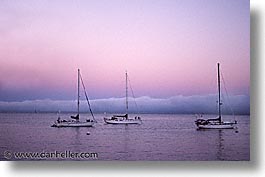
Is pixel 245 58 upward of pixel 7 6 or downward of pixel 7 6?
downward

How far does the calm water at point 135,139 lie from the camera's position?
9.63 ft

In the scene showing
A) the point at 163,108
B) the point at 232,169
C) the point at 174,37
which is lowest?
the point at 232,169

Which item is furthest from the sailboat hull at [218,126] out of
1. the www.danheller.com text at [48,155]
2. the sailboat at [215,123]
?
the www.danheller.com text at [48,155]

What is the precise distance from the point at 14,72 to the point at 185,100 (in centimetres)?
92

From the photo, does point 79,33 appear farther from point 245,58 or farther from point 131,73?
point 245,58

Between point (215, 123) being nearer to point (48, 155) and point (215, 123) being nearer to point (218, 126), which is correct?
point (218, 126)

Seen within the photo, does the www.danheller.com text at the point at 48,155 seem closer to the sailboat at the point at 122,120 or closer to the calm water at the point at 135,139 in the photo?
the calm water at the point at 135,139

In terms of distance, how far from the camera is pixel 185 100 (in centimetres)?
302

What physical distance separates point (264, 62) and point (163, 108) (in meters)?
0.58

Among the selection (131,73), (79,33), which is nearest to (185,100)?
(131,73)

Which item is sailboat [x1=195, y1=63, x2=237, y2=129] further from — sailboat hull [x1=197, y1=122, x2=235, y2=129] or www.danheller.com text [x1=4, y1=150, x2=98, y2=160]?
www.danheller.com text [x1=4, y1=150, x2=98, y2=160]

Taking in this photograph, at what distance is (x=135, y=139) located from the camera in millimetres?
2986

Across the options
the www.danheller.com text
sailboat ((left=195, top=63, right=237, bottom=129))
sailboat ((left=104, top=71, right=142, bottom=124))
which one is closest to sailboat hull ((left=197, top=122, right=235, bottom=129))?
sailboat ((left=195, top=63, right=237, bottom=129))

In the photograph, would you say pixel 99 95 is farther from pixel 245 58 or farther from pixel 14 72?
pixel 245 58
